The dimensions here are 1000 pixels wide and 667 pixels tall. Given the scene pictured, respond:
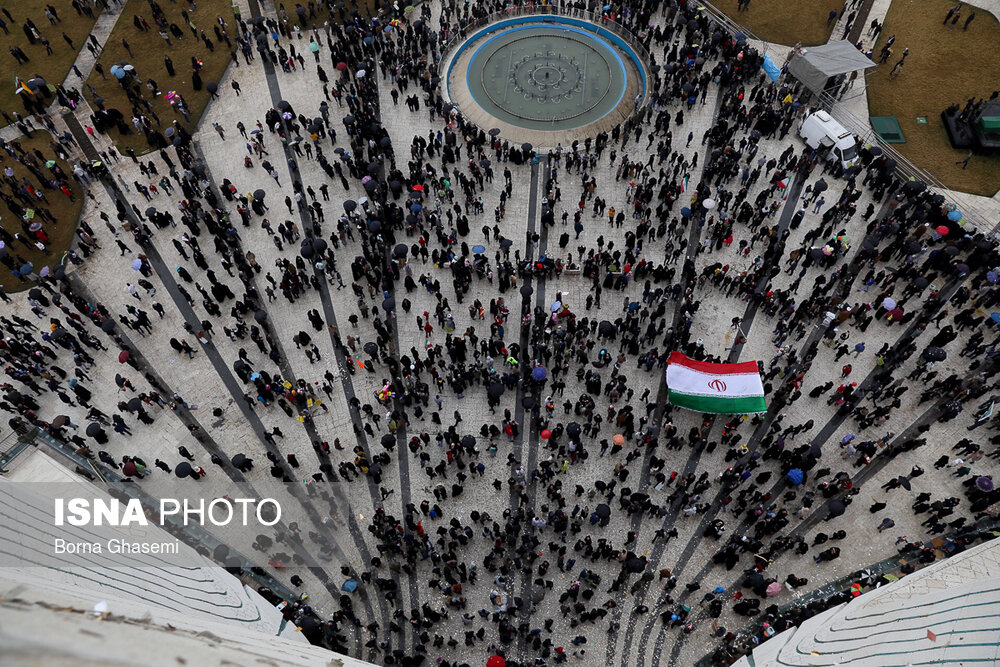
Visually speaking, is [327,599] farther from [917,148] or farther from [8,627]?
[917,148]

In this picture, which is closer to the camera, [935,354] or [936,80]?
[935,354]

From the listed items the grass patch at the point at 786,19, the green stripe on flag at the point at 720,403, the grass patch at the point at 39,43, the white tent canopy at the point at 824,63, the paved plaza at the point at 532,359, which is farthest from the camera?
the grass patch at the point at 786,19

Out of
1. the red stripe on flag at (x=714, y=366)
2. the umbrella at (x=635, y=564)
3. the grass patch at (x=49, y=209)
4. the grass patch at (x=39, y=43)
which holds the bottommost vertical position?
the umbrella at (x=635, y=564)

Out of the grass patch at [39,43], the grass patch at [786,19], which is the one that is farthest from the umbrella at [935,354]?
the grass patch at [39,43]

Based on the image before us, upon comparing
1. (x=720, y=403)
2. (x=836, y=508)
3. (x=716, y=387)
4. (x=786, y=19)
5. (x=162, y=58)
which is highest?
(x=786, y=19)

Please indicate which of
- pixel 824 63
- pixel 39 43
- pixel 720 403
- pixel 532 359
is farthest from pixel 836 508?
pixel 39 43

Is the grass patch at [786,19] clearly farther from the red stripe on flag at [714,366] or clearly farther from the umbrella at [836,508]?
the umbrella at [836,508]

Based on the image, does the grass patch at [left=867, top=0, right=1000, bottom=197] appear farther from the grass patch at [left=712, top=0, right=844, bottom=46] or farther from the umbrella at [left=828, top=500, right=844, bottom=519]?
the umbrella at [left=828, top=500, right=844, bottom=519]

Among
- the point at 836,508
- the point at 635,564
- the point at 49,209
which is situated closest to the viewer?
the point at 635,564

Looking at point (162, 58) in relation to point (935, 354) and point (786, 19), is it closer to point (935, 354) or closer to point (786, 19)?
point (786, 19)
